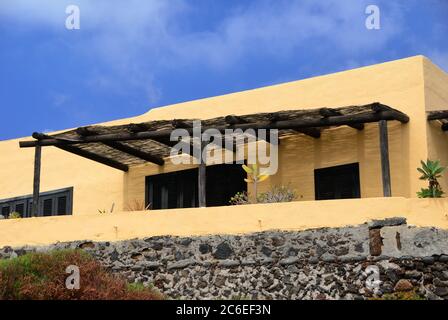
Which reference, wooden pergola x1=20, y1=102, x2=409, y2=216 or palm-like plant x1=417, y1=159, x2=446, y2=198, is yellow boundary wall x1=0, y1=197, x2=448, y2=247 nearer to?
wooden pergola x1=20, y1=102, x2=409, y2=216

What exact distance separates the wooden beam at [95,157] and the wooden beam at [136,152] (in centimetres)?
93

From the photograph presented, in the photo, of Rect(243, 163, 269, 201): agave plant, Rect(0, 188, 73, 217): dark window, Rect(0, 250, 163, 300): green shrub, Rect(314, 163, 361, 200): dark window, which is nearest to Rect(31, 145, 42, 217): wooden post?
Rect(0, 250, 163, 300): green shrub

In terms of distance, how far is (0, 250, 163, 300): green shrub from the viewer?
540 inches

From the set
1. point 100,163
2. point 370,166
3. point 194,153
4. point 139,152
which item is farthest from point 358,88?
point 100,163

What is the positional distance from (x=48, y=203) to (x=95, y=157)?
393cm

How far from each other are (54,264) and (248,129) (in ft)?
17.8

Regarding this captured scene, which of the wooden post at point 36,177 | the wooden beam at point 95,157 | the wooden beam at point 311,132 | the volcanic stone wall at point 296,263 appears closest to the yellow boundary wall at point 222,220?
the volcanic stone wall at point 296,263

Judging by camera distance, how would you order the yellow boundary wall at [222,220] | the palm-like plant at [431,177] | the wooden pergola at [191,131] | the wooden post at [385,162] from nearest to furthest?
the yellow boundary wall at [222,220], the palm-like plant at [431,177], the wooden post at [385,162], the wooden pergola at [191,131]

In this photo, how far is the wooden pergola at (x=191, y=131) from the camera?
56.1ft

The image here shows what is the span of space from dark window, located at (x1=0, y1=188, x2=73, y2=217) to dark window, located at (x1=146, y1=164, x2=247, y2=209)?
313cm

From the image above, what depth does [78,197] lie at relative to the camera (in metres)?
24.0

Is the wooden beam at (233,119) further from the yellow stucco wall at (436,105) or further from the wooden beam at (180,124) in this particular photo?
the yellow stucco wall at (436,105)

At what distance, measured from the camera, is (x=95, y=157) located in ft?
70.3
